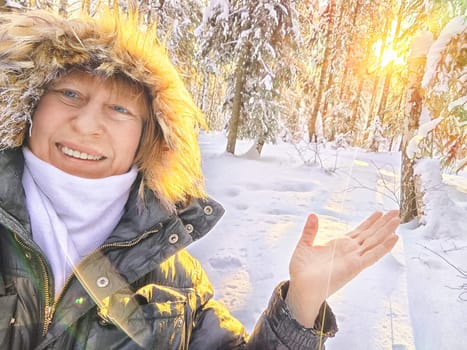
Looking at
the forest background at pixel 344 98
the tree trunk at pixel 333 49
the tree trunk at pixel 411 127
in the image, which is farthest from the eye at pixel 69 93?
the tree trunk at pixel 333 49

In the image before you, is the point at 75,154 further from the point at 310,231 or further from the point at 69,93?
the point at 310,231

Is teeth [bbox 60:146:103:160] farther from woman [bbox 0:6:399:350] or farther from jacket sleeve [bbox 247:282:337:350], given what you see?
jacket sleeve [bbox 247:282:337:350]

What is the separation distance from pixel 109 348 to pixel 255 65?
10966mm

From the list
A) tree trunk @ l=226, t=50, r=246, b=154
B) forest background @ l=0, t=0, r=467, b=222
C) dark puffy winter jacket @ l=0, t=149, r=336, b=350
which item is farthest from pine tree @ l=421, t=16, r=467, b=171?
tree trunk @ l=226, t=50, r=246, b=154

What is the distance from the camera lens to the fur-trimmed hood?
1.51m

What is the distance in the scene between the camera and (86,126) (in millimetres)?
1483

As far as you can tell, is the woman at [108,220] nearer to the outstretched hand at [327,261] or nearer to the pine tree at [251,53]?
the outstretched hand at [327,261]

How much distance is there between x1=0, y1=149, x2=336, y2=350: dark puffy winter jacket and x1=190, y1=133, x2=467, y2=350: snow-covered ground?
5.08 feet

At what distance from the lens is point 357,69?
776 inches

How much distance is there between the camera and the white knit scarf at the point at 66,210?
1418 mm

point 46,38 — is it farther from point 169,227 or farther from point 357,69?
point 357,69

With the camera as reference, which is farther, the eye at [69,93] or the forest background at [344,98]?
the forest background at [344,98]

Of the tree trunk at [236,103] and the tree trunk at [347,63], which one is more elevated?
the tree trunk at [347,63]

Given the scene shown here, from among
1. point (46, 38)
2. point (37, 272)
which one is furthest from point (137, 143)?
point (37, 272)
